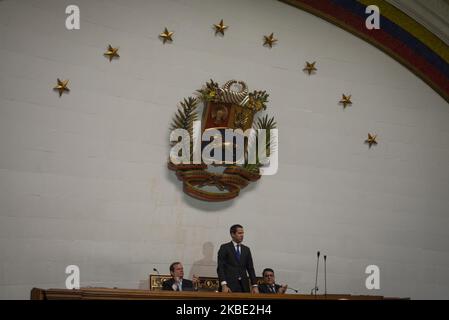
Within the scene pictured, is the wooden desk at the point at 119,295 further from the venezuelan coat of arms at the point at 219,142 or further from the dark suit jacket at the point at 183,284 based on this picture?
the venezuelan coat of arms at the point at 219,142

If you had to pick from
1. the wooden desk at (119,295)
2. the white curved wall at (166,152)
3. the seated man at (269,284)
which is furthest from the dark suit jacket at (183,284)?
the wooden desk at (119,295)

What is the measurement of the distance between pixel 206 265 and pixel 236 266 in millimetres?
973

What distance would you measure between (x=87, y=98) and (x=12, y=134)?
1115 millimetres

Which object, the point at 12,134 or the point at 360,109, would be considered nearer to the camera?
the point at 12,134

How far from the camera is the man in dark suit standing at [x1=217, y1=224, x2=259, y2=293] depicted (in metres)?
8.83

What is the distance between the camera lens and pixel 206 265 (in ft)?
32.2

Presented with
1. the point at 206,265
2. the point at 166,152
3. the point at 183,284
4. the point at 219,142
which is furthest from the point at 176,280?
the point at 219,142

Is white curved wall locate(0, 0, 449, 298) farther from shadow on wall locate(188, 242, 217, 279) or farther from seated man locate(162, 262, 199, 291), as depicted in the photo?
seated man locate(162, 262, 199, 291)

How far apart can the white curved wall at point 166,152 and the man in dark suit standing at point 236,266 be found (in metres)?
0.93

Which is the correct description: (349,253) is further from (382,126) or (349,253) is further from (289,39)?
(289,39)

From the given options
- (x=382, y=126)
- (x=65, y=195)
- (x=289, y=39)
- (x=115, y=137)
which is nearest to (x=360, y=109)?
(x=382, y=126)

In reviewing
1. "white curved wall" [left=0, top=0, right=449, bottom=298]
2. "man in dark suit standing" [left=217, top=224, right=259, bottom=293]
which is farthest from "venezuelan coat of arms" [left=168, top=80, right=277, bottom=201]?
"man in dark suit standing" [left=217, top=224, right=259, bottom=293]

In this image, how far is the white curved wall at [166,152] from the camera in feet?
29.7

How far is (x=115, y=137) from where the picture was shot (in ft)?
31.4
